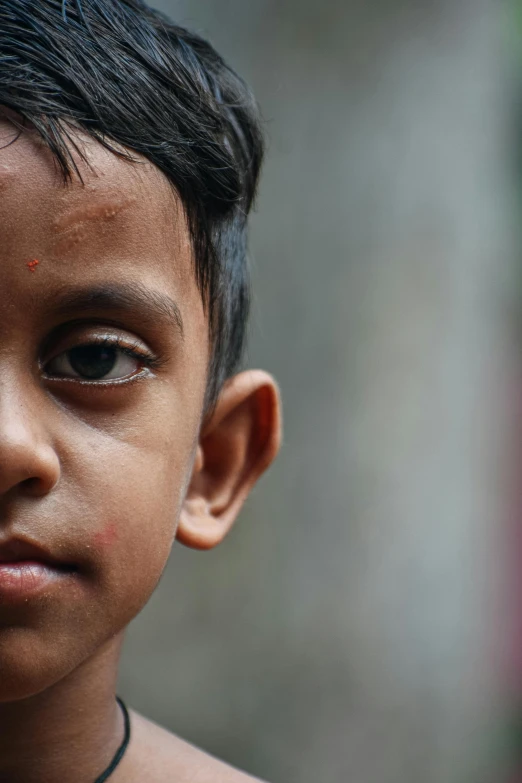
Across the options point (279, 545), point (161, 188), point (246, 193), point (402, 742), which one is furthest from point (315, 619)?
point (161, 188)

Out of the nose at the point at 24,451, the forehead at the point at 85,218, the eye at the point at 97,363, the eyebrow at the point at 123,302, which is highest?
the forehead at the point at 85,218

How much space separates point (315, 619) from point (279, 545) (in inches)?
7.5

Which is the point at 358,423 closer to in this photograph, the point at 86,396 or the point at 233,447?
the point at 233,447

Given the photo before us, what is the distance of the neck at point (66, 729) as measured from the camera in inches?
45.3

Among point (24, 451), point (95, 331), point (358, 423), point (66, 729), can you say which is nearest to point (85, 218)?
point (95, 331)

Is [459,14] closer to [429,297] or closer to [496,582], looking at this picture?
[429,297]

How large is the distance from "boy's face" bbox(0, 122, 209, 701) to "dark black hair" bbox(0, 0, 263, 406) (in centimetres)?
3

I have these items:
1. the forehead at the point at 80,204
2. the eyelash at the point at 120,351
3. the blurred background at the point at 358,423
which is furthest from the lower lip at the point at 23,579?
the blurred background at the point at 358,423

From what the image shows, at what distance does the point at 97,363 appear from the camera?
1.05 m

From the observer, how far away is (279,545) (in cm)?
237

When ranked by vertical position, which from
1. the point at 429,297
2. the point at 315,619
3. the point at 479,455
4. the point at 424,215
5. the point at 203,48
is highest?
the point at 203,48

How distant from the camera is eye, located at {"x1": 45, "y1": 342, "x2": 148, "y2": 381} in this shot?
3.37ft

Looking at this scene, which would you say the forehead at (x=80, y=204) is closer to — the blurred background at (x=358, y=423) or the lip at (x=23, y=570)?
the lip at (x=23, y=570)

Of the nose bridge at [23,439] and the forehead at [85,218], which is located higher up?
the forehead at [85,218]
